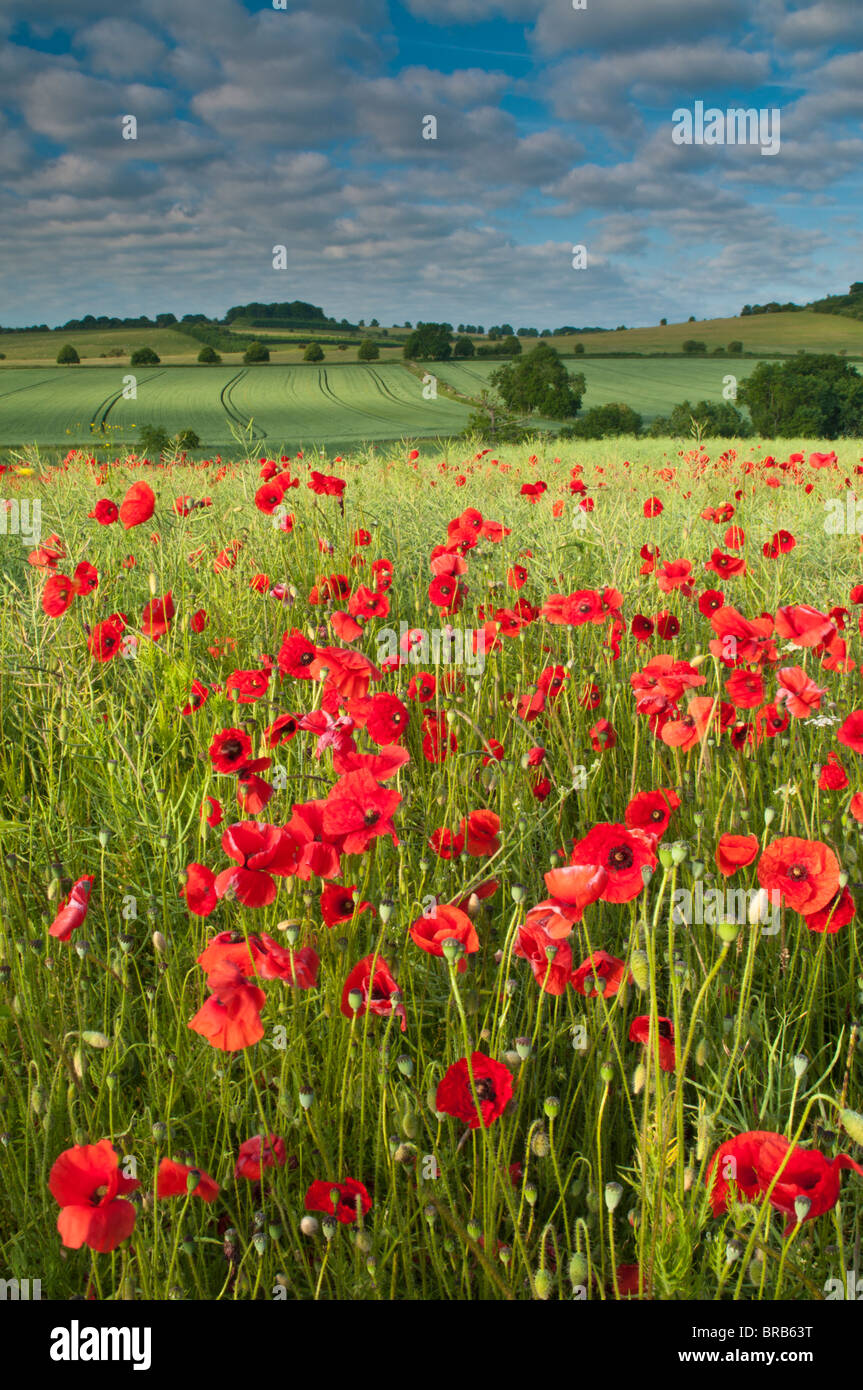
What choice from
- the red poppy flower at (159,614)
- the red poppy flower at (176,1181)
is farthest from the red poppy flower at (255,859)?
the red poppy flower at (159,614)

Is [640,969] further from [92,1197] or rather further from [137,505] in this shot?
[137,505]

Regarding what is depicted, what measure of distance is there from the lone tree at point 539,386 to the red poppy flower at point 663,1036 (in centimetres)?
3164

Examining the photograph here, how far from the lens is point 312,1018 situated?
1.46 m

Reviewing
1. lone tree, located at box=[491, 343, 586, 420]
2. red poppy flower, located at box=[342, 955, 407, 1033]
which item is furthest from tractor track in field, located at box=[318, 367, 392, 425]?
red poppy flower, located at box=[342, 955, 407, 1033]

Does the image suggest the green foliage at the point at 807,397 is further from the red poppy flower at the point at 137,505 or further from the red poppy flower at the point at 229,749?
the red poppy flower at the point at 229,749

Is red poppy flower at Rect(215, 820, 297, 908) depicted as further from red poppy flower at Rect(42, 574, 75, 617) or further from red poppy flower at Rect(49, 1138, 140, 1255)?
red poppy flower at Rect(42, 574, 75, 617)

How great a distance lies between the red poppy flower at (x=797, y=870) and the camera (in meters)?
1.13

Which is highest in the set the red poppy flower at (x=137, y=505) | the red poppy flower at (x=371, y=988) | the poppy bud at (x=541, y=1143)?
the red poppy flower at (x=137, y=505)

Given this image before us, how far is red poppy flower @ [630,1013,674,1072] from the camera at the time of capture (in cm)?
113

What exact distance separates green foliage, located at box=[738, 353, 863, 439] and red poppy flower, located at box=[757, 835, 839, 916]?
32.6m

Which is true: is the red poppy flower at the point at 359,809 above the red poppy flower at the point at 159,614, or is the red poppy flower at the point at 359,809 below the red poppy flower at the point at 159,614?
below
